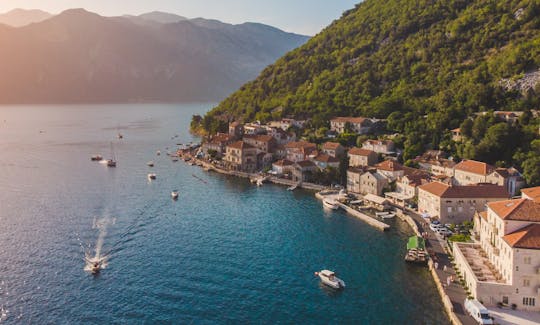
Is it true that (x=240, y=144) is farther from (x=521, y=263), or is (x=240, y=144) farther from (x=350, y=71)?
(x=521, y=263)

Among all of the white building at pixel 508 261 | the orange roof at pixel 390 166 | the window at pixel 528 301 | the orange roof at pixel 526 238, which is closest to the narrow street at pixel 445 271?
the white building at pixel 508 261

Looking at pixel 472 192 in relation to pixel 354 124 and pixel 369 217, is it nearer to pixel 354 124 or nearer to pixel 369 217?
pixel 369 217

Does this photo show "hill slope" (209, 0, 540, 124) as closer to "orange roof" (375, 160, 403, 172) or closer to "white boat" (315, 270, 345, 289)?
"orange roof" (375, 160, 403, 172)

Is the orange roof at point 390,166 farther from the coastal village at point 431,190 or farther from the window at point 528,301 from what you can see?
the window at point 528,301

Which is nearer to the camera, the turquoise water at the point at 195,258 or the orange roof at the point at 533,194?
the turquoise water at the point at 195,258

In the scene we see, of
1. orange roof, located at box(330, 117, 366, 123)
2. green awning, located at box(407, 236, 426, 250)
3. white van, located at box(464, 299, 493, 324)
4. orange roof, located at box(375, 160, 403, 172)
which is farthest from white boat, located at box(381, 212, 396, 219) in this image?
orange roof, located at box(330, 117, 366, 123)
